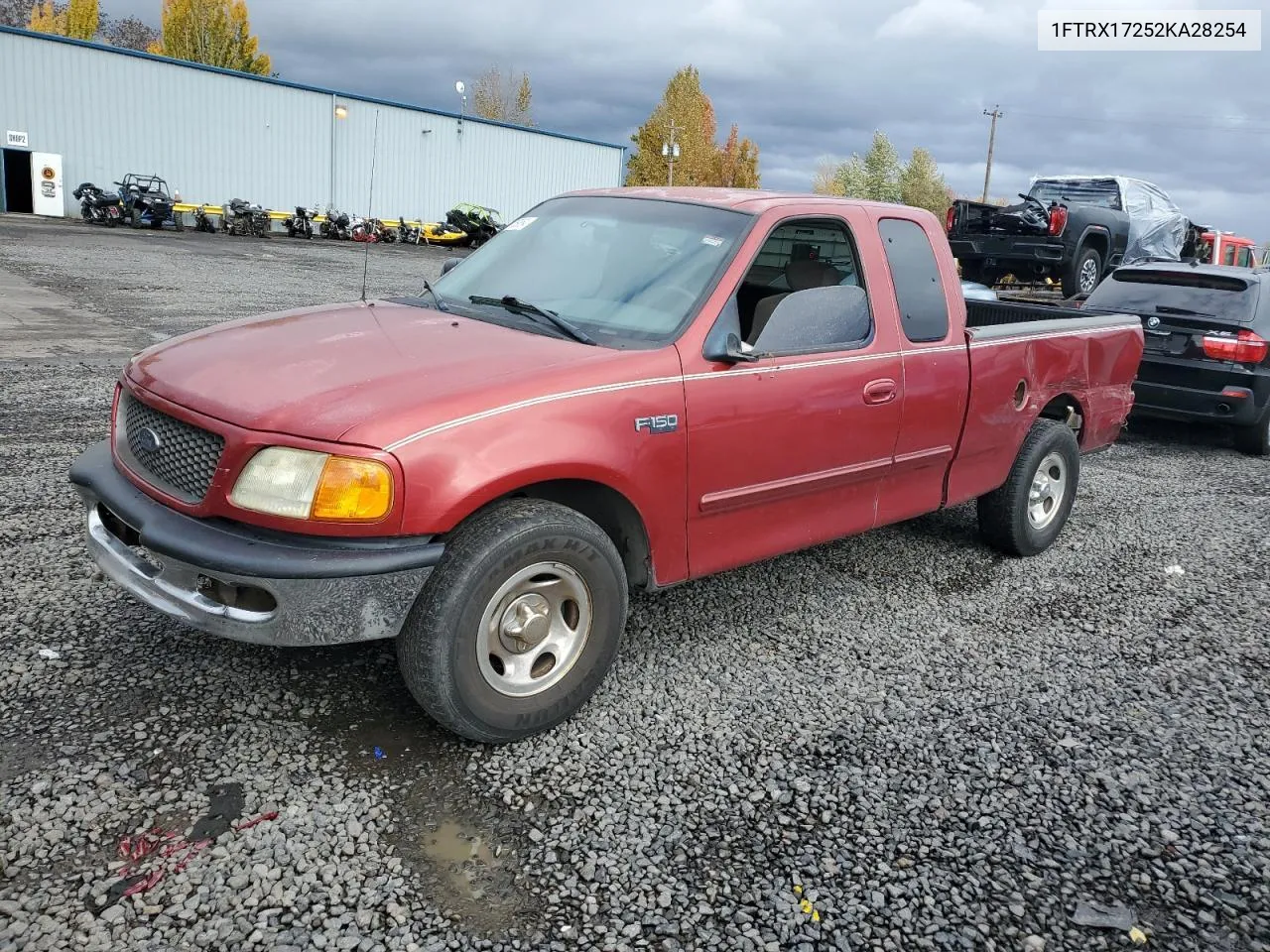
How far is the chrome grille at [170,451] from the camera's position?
2.95 meters

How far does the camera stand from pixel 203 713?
3.27 m

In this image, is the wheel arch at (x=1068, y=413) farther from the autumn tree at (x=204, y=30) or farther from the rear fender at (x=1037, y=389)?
the autumn tree at (x=204, y=30)

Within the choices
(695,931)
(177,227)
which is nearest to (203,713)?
(695,931)

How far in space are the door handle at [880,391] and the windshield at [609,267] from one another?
2.83ft

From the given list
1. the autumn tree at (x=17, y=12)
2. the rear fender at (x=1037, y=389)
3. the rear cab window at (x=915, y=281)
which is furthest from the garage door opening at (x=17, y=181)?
the autumn tree at (x=17, y=12)

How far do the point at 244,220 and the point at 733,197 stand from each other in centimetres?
3364

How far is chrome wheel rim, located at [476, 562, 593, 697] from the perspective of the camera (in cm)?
310

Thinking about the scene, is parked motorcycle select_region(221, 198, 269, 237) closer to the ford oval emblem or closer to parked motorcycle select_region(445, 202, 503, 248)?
parked motorcycle select_region(445, 202, 503, 248)

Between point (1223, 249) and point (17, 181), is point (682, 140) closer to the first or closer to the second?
point (17, 181)

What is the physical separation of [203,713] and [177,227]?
34.1 m

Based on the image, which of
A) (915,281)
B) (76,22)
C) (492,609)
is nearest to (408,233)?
(76,22)

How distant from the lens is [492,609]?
3066 mm

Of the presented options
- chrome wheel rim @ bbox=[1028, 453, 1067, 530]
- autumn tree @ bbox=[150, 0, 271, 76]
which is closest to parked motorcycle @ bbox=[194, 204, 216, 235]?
autumn tree @ bbox=[150, 0, 271, 76]

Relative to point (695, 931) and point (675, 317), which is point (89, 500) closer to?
point (675, 317)
